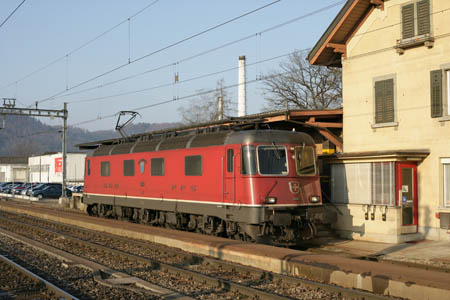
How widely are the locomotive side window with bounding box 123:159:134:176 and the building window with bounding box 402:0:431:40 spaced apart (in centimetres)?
1201

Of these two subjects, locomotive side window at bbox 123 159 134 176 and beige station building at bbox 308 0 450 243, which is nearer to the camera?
beige station building at bbox 308 0 450 243

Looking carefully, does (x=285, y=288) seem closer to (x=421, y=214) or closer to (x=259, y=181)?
(x=259, y=181)

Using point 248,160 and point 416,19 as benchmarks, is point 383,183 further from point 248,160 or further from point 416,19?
point 416,19

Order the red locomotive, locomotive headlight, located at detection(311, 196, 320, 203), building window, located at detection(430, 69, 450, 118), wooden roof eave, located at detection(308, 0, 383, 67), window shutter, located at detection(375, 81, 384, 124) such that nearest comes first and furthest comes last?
the red locomotive, locomotive headlight, located at detection(311, 196, 320, 203), building window, located at detection(430, 69, 450, 118), window shutter, located at detection(375, 81, 384, 124), wooden roof eave, located at detection(308, 0, 383, 67)

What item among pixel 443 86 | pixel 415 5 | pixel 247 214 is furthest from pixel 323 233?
pixel 415 5

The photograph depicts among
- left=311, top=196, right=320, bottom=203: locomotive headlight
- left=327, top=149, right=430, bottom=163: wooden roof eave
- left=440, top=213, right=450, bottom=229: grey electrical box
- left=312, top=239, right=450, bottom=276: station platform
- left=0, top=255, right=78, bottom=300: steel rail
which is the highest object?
left=327, top=149, right=430, bottom=163: wooden roof eave

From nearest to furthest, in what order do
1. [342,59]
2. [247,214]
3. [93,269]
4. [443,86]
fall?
[93,269] → [247,214] → [443,86] → [342,59]

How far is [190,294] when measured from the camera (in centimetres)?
958

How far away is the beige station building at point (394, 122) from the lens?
53.0 ft

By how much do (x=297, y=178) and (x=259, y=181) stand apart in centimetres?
132

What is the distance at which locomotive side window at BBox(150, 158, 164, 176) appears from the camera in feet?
65.2

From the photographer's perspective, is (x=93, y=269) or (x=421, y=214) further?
(x=421, y=214)

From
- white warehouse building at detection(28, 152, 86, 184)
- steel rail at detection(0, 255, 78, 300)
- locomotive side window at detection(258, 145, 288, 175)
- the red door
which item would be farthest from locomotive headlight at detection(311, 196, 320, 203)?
white warehouse building at detection(28, 152, 86, 184)

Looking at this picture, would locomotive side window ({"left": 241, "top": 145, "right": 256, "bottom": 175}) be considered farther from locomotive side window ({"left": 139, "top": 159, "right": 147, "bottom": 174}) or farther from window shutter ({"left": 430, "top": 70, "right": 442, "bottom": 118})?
locomotive side window ({"left": 139, "top": 159, "right": 147, "bottom": 174})
